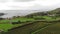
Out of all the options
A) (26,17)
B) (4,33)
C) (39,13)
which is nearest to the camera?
(4,33)

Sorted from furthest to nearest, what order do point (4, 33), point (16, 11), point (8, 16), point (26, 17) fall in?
point (26, 17) < point (16, 11) < point (8, 16) < point (4, 33)

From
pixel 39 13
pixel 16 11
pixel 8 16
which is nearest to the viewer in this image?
pixel 8 16

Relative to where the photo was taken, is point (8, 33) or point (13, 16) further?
point (13, 16)

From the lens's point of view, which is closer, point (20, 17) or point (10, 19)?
point (10, 19)

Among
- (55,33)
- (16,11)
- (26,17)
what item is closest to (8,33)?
(55,33)

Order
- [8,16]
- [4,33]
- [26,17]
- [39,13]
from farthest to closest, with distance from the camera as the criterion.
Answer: [39,13]
[26,17]
[8,16]
[4,33]

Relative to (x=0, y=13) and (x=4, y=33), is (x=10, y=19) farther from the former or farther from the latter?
(x=4, y=33)

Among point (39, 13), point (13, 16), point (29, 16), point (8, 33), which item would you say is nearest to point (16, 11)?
point (13, 16)

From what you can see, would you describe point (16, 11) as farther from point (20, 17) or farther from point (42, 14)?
point (42, 14)
